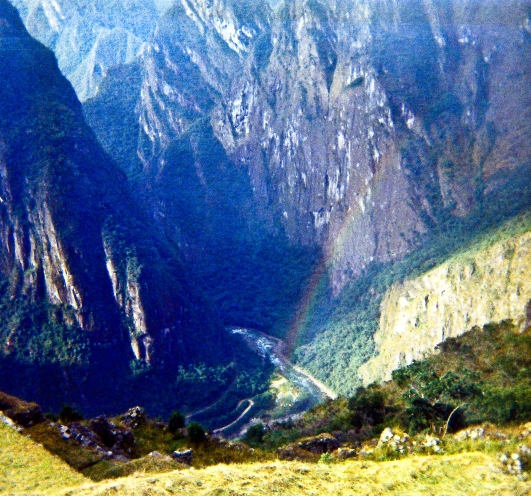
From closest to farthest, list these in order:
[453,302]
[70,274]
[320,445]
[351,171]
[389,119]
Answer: [320,445] → [453,302] → [70,274] → [389,119] → [351,171]

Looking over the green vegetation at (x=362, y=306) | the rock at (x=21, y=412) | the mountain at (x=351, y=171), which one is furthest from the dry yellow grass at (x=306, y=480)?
the green vegetation at (x=362, y=306)

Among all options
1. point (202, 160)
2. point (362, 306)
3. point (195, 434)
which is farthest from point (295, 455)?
point (202, 160)

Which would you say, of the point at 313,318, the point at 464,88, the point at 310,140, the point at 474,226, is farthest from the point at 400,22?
the point at 313,318

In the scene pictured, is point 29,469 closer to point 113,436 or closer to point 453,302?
point 113,436

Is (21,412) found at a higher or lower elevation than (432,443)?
higher

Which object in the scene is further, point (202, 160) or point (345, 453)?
point (202, 160)

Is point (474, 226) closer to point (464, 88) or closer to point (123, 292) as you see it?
point (464, 88)

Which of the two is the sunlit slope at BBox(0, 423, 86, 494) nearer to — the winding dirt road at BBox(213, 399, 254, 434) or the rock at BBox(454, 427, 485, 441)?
the rock at BBox(454, 427, 485, 441)
